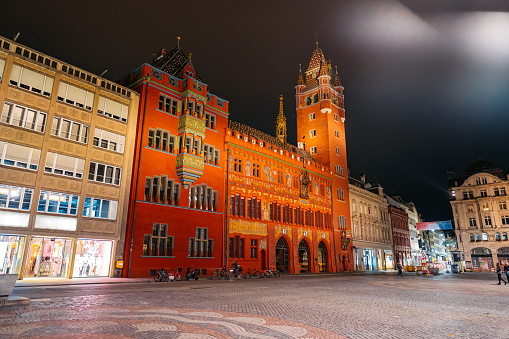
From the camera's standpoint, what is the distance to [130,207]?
29.4 metres

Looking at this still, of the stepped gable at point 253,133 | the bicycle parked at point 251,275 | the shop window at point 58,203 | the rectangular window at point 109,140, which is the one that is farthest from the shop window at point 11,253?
the stepped gable at point 253,133

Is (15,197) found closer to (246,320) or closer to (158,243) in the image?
(158,243)

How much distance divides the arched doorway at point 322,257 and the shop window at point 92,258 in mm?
34339

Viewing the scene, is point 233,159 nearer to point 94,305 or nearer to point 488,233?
point 94,305

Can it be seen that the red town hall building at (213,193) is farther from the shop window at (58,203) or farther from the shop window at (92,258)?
the shop window at (58,203)

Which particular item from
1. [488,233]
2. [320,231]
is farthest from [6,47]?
[488,233]

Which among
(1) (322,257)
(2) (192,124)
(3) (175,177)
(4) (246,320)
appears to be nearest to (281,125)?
(1) (322,257)

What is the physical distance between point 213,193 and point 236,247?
722cm

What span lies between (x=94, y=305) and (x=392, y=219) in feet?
257

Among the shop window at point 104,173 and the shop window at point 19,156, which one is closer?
the shop window at point 19,156

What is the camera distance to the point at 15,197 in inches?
927

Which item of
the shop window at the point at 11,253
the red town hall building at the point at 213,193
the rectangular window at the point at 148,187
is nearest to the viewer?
the shop window at the point at 11,253

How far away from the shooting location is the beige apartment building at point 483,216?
69.1m

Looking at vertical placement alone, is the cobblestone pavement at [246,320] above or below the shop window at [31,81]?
below
